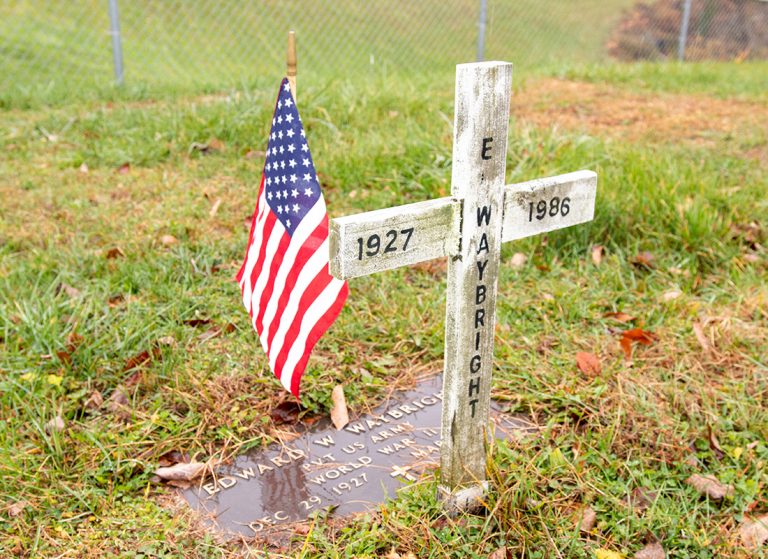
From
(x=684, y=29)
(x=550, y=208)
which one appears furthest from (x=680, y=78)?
(x=550, y=208)

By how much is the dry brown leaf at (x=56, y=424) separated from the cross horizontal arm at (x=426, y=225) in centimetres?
134

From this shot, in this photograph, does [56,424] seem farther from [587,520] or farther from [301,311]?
[587,520]

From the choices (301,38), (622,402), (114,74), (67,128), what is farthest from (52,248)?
(301,38)

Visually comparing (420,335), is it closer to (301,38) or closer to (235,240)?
(235,240)

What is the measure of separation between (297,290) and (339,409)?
621 mm

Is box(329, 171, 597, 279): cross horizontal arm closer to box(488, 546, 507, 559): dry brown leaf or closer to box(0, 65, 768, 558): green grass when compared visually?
box(0, 65, 768, 558): green grass

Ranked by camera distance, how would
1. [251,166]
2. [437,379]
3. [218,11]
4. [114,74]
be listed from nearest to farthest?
[437,379] < [251,166] < [114,74] < [218,11]

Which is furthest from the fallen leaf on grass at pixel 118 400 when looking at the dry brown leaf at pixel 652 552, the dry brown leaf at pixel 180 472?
the dry brown leaf at pixel 652 552

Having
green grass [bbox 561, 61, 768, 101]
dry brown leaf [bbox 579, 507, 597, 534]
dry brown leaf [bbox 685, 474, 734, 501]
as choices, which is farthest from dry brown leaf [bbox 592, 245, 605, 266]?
green grass [bbox 561, 61, 768, 101]

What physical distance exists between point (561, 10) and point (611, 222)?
9.03 meters

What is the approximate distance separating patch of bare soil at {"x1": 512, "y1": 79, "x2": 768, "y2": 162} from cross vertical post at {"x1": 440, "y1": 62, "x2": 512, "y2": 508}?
12.2 ft

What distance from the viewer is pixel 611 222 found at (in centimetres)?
404

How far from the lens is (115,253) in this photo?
386 centimetres

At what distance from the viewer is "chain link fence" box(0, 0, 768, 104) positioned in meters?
7.73
